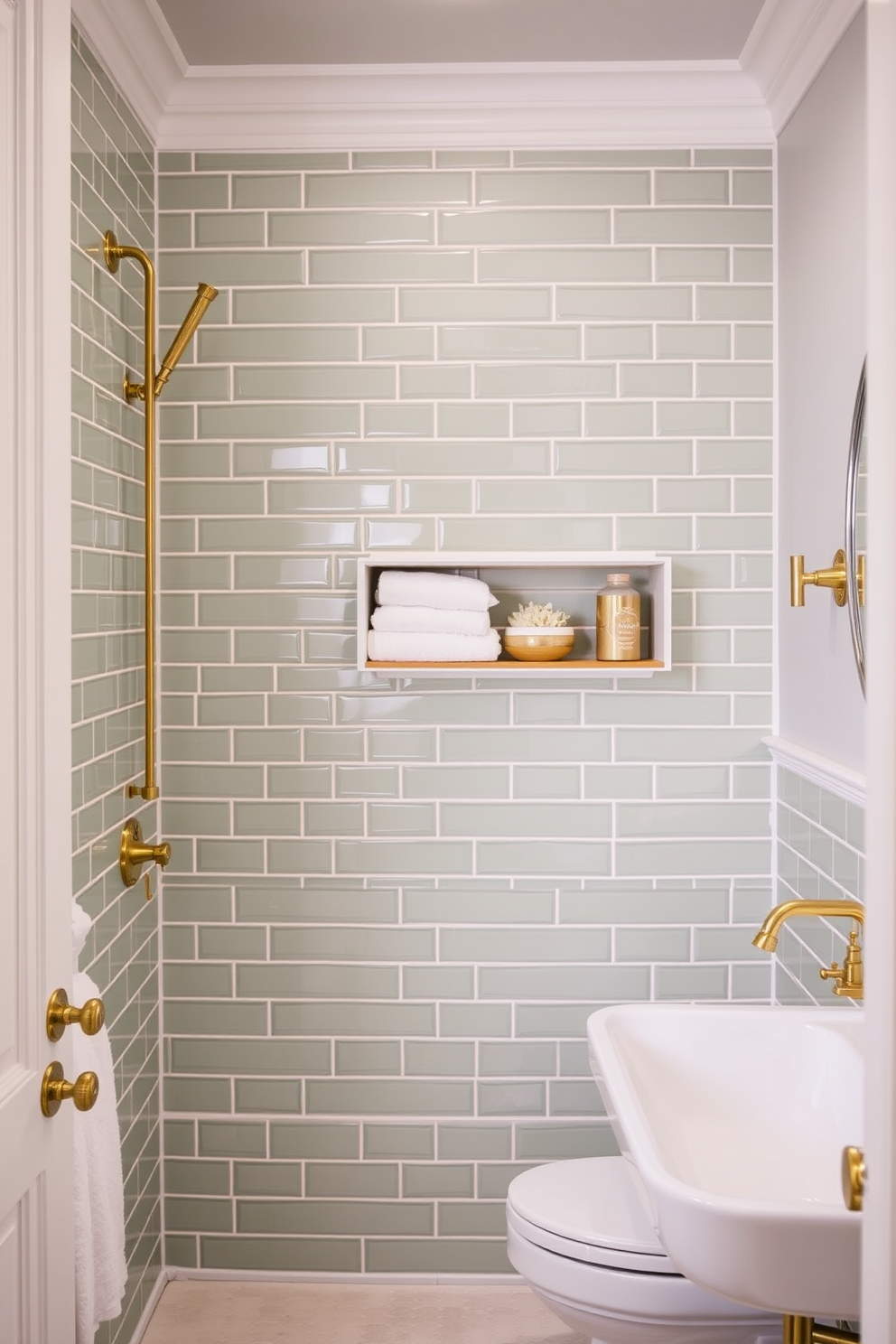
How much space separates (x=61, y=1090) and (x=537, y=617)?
1.43m

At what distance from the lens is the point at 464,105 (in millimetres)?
2418

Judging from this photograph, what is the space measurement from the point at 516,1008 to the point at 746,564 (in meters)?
1.12

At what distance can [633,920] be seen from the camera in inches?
99.3

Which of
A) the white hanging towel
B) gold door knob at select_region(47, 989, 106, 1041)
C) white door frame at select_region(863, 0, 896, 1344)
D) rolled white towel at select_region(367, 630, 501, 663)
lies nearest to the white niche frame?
rolled white towel at select_region(367, 630, 501, 663)

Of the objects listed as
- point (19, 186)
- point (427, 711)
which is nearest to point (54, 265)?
point (19, 186)

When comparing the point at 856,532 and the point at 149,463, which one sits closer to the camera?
the point at 856,532

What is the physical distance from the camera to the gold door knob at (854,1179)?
106 cm

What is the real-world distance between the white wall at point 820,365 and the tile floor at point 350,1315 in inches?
54.2

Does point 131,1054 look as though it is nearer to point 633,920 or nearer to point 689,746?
point 633,920

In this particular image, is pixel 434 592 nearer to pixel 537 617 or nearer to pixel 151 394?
pixel 537 617

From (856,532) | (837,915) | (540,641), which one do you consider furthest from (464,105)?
(837,915)

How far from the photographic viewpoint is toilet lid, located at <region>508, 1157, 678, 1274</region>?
1.85 metres

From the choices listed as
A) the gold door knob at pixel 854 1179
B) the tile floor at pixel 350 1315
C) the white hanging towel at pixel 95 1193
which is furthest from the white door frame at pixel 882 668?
the tile floor at pixel 350 1315

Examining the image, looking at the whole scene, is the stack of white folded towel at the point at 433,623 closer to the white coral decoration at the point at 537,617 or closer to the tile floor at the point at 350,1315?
the white coral decoration at the point at 537,617
